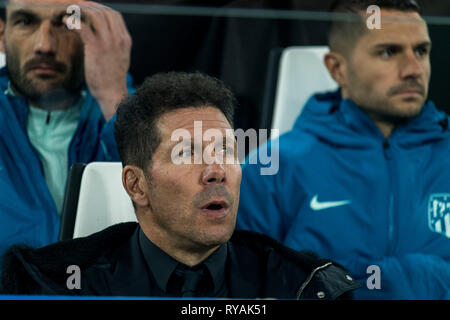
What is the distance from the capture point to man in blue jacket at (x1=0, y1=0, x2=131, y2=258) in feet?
5.50

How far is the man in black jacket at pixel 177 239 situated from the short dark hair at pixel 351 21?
481 millimetres

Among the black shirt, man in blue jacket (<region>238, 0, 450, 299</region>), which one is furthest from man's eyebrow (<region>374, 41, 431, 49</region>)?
the black shirt

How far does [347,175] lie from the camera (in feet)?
5.81

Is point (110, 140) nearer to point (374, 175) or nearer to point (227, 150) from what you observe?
point (227, 150)

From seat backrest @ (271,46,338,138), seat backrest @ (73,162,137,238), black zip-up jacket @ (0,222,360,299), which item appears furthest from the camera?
seat backrest @ (271,46,338,138)

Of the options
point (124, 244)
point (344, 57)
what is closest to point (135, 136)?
point (124, 244)

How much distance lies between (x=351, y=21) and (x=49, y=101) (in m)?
0.73

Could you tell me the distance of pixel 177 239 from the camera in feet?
4.85

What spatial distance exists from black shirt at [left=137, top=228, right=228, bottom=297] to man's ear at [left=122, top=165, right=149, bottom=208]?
84 millimetres

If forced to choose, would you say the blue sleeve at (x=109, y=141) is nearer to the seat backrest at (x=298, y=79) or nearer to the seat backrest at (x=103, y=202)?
the seat backrest at (x=103, y=202)

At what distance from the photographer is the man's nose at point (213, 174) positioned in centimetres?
146

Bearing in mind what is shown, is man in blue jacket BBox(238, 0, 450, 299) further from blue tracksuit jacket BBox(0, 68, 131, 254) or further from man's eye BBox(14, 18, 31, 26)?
man's eye BBox(14, 18, 31, 26)

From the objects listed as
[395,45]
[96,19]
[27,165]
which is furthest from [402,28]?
[27,165]

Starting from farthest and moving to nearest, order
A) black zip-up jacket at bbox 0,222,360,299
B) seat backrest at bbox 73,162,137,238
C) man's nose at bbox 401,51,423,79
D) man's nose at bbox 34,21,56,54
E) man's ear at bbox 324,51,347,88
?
man's ear at bbox 324,51,347,88, man's nose at bbox 401,51,423,79, man's nose at bbox 34,21,56,54, seat backrest at bbox 73,162,137,238, black zip-up jacket at bbox 0,222,360,299
